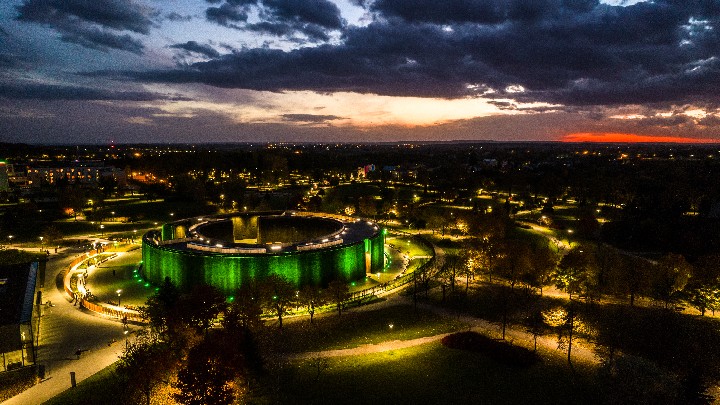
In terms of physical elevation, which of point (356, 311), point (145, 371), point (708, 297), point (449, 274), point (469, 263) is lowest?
point (356, 311)

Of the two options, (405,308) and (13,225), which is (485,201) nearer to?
(405,308)

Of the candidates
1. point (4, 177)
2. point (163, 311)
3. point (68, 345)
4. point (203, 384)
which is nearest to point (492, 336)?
point (203, 384)

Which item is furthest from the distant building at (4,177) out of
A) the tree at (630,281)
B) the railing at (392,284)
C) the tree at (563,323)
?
the tree at (630,281)

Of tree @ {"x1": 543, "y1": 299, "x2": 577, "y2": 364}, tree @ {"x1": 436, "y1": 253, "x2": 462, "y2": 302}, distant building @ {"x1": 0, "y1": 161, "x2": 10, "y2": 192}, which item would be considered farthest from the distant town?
distant building @ {"x1": 0, "y1": 161, "x2": 10, "y2": 192}

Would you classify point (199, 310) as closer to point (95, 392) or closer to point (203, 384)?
point (95, 392)

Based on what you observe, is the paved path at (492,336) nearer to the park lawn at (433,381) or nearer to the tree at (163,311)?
the park lawn at (433,381)

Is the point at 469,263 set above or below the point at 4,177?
below

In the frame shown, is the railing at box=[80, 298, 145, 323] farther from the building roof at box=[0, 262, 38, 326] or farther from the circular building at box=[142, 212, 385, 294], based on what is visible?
the circular building at box=[142, 212, 385, 294]

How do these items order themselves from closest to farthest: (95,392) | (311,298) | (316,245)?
(95,392) → (311,298) → (316,245)
